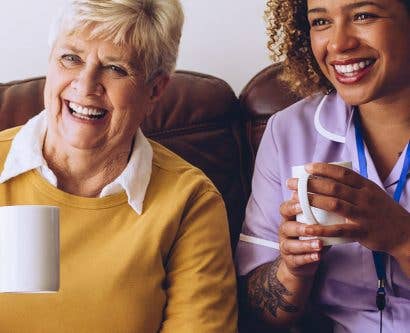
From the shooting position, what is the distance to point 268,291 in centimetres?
174

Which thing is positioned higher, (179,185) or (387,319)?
(179,185)

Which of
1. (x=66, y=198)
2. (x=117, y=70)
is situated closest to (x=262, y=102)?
(x=117, y=70)

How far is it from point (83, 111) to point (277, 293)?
52 centimetres

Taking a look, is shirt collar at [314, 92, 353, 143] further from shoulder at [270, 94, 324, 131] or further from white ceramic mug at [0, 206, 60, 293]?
white ceramic mug at [0, 206, 60, 293]

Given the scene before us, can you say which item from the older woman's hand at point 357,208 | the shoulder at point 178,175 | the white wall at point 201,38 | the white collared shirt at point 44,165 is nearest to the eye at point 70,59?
the white collared shirt at point 44,165

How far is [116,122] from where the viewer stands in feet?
5.49

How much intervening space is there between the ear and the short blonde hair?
0.06 ft

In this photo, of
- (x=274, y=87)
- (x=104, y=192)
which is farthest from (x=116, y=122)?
(x=274, y=87)

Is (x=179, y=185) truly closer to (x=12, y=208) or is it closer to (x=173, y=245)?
(x=173, y=245)

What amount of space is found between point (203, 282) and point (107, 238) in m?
0.20

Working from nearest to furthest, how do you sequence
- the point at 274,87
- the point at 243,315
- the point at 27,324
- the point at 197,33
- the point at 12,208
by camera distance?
the point at 12,208 → the point at 27,324 → the point at 243,315 → the point at 274,87 → the point at 197,33

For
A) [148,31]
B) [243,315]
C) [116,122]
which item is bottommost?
[243,315]

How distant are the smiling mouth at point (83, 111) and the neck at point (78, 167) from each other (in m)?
0.07

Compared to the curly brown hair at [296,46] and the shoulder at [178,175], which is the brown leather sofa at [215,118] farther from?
the shoulder at [178,175]
